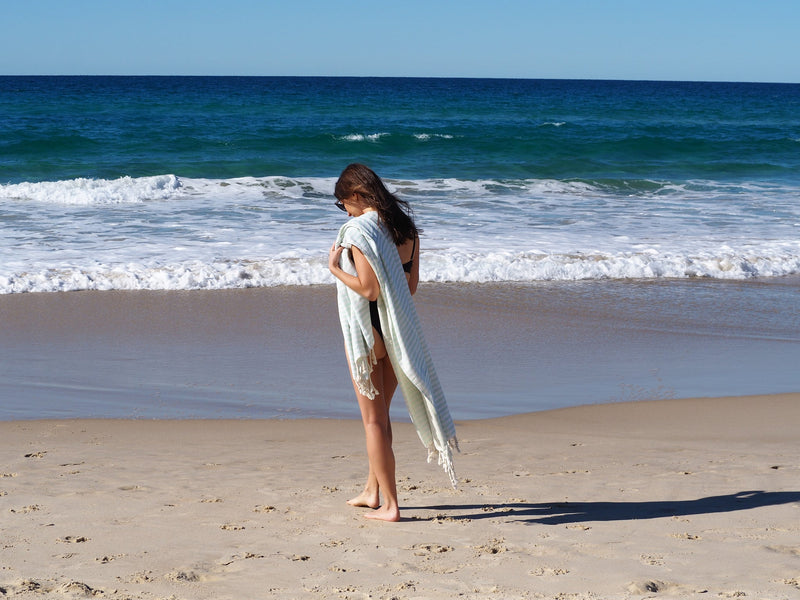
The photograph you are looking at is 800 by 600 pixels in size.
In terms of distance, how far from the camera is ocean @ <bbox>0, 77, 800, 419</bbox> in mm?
5926

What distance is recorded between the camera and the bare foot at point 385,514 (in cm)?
359

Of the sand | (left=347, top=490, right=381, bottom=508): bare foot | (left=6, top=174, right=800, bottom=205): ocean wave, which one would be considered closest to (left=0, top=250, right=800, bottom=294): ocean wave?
the sand

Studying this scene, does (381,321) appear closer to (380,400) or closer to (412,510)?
(380,400)

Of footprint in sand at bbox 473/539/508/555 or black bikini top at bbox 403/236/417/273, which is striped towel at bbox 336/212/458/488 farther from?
footprint in sand at bbox 473/539/508/555

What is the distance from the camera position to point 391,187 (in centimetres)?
1766

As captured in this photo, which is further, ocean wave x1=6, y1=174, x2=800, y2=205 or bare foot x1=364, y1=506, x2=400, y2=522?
ocean wave x1=6, y1=174, x2=800, y2=205

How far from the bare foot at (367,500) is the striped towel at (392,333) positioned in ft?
1.12

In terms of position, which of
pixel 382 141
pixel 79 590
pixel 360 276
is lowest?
pixel 79 590

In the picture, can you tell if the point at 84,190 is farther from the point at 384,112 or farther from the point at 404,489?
the point at 384,112

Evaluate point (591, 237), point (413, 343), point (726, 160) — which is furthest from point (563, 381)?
point (726, 160)

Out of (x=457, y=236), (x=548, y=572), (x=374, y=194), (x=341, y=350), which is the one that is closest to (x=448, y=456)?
(x=548, y=572)

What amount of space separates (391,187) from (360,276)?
47.3 ft

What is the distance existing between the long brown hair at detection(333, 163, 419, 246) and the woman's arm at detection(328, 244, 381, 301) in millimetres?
194

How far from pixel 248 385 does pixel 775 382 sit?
3.62 m
